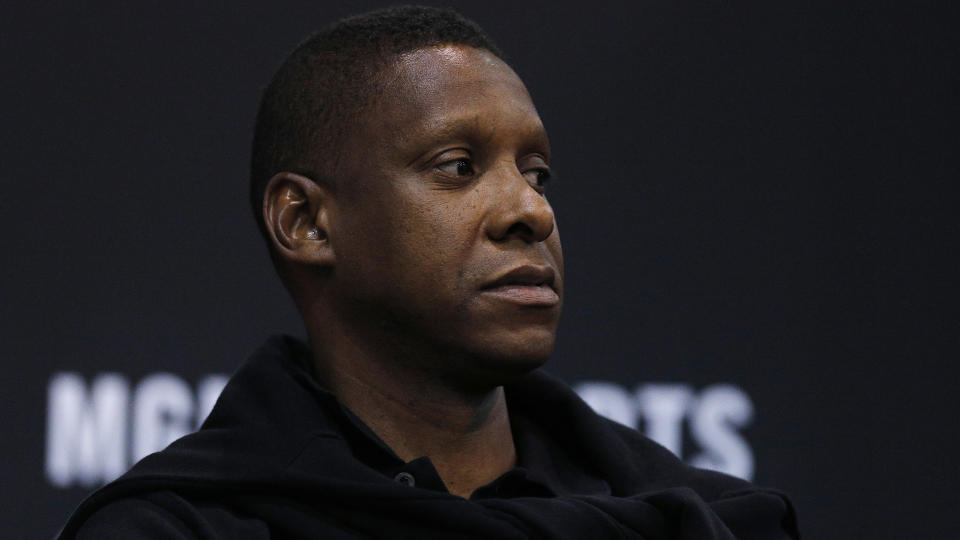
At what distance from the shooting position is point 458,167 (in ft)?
4.83

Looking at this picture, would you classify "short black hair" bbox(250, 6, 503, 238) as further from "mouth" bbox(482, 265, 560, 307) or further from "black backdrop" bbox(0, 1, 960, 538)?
"black backdrop" bbox(0, 1, 960, 538)

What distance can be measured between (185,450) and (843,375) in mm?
1815

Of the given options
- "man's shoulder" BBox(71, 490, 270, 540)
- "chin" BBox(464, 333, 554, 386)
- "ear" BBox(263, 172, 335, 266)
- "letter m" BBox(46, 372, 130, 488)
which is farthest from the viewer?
"letter m" BBox(46, 372, 130, 488)

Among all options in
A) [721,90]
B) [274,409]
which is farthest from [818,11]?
[274,409]

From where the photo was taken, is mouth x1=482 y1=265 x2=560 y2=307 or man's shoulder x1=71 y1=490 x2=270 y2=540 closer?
man's shoulder x1=71 y1=490 x2=270 y2=540

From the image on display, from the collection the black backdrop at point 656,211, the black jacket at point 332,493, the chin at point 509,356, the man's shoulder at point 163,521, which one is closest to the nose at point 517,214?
the chin at point 509,356

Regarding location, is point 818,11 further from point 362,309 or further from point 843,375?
point 362,309

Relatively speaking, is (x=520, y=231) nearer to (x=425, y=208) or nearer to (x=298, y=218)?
(x=425, y=208)

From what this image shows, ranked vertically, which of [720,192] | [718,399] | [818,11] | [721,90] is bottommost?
[718,399]

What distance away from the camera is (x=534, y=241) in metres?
1.46

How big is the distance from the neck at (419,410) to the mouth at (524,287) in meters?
0.13

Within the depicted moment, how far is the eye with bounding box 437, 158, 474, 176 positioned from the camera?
1.47 metres

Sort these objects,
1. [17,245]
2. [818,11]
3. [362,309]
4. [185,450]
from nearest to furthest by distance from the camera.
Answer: [185,450]
[362,309]
[17,245]
[818,11]

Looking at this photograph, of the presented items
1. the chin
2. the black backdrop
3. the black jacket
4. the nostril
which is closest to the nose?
the nostril
